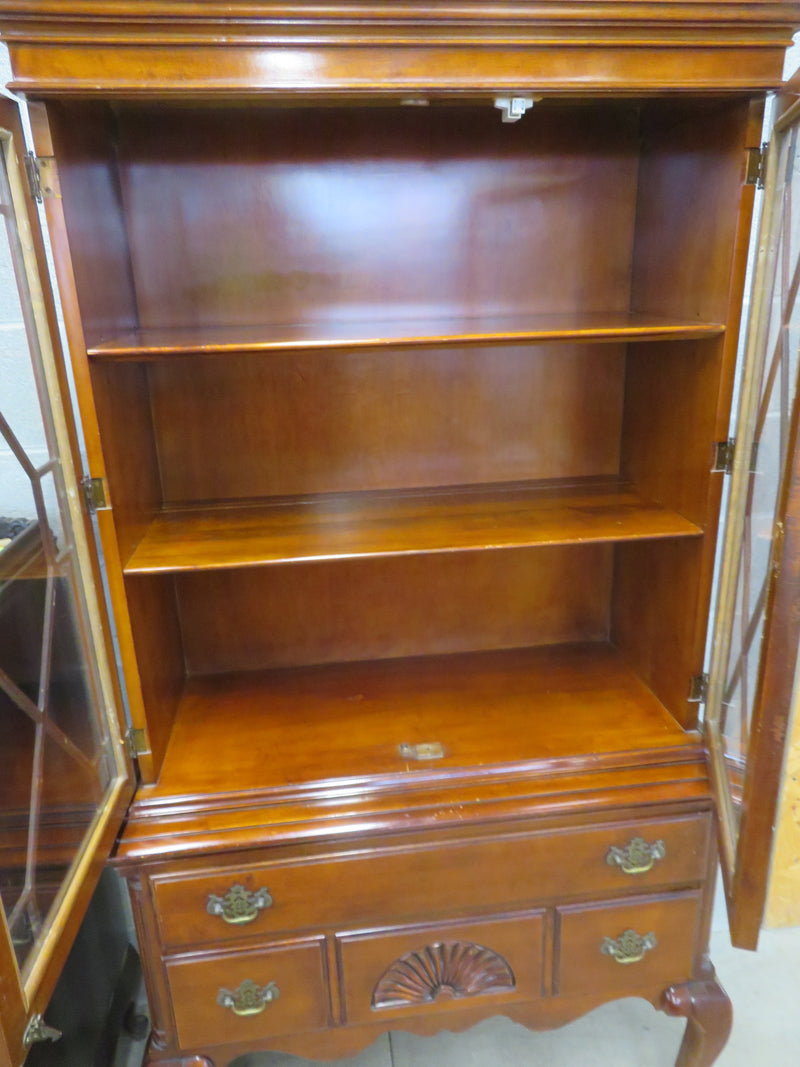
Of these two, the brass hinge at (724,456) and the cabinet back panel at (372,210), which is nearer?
the brass hinge at (724,456)

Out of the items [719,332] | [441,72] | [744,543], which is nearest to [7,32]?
[441,72]

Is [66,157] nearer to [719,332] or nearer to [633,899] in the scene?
[719,332]

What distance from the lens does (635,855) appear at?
1.20 m

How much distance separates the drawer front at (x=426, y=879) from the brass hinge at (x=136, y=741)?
0.63 ft

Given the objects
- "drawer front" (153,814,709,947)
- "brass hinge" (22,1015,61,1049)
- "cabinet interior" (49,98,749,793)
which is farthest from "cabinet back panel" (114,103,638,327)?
"brass hinge" (22,1015,61,1049)

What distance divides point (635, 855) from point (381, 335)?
36.7 inches

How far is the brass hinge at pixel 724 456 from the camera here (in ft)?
3.71

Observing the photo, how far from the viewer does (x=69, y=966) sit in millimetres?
1256

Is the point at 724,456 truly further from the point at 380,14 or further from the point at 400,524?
the point at 380,14

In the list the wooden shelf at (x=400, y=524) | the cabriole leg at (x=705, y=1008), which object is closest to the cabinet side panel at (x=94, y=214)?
the wooden shelf at (x=400, y=524)

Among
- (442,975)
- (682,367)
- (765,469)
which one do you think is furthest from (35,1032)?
(682,367)

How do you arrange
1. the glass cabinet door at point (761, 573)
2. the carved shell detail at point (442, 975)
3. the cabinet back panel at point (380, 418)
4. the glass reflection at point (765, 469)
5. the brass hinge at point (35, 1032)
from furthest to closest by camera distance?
the cabinet back panel at point (380, 418), the carved shell detail at point (442, 975), the glass reflection at point (765, 469), the glass cabinet door at point (761, 573), the brass hinge at point (35, 1032)

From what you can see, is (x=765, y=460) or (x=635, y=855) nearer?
(x=765, y=460)

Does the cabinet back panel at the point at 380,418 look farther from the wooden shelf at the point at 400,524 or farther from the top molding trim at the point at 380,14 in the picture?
the top molding trim at the point at 380,14
